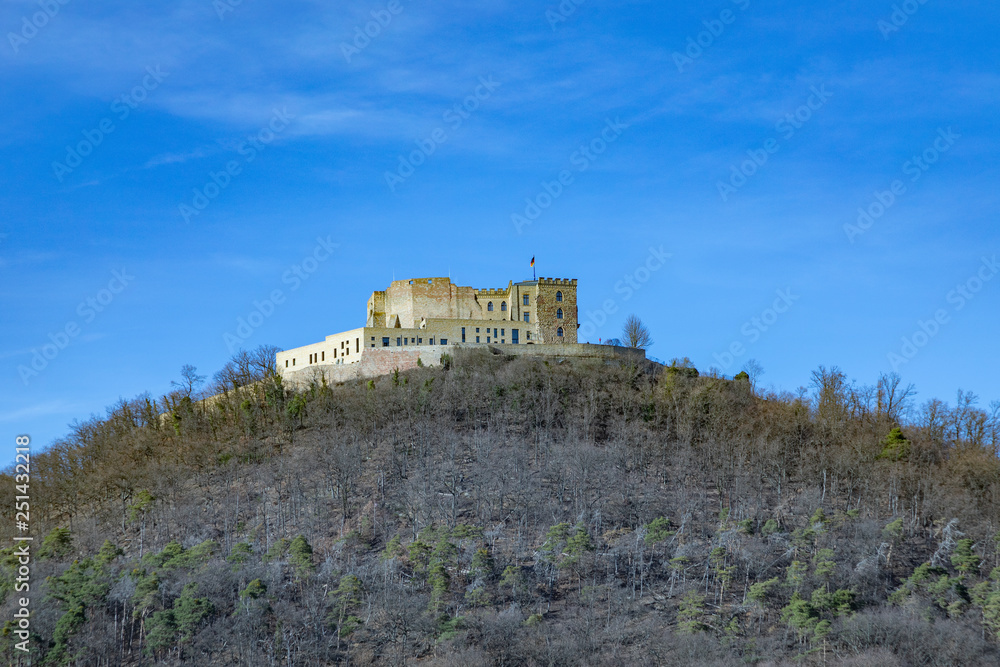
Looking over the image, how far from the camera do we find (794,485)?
281 ft

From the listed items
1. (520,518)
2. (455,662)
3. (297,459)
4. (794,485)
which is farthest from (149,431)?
(794,485)

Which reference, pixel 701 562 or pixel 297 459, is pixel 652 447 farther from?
pixel 297 459

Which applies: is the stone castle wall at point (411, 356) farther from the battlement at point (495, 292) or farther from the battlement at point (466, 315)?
Answer: the battlement at point (495, 292)

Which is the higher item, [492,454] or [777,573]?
[492,454]

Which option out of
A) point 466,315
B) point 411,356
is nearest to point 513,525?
point 411,356

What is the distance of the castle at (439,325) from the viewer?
99.6 m

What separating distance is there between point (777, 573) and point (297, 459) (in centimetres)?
3284

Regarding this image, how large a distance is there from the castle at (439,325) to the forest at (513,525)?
112 inches

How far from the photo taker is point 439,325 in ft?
337

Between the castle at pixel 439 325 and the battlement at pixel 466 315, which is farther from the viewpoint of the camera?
the battlement at pixel 466 315

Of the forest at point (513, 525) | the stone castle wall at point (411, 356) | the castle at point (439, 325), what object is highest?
the castle at point (439, 325)

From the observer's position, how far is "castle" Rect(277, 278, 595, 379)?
327ft

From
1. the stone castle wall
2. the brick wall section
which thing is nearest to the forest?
the stone castle wall

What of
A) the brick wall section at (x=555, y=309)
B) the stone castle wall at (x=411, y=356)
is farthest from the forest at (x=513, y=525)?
the brick wall section at (x=555, y=309)
